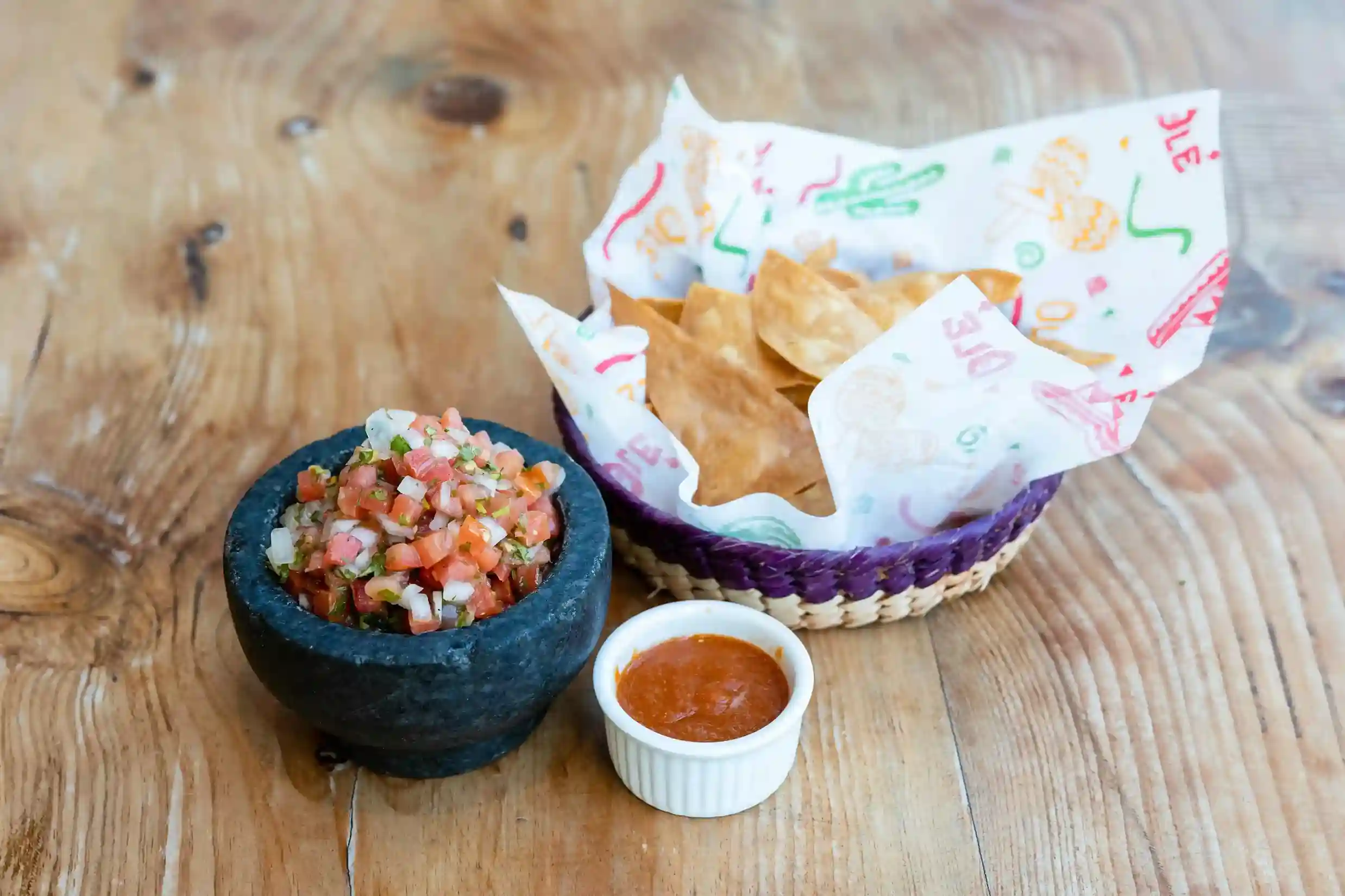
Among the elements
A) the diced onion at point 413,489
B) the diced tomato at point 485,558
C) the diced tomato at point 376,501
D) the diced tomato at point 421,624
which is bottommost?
the diced tomato at point 421,624

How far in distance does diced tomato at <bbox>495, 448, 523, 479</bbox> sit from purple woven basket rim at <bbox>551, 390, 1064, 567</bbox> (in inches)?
6.4

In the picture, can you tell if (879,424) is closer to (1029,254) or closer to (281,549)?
(1029,254)

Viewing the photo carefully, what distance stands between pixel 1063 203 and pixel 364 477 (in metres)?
0.90

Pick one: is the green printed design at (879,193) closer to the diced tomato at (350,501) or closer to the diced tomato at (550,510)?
the diced tomato at (550,510)

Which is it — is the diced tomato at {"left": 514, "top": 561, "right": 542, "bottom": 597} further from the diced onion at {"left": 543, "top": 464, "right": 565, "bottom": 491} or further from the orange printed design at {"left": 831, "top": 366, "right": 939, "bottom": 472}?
the orange printed design at {"left": 831, "top": 366, "right": 939, "bottom": 472}

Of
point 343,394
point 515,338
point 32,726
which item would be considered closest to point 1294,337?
point 515,338

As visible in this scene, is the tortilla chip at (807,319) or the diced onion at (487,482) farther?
the tortilla chip at (807,319)

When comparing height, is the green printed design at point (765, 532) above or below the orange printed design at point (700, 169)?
below

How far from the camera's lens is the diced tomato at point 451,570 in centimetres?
111

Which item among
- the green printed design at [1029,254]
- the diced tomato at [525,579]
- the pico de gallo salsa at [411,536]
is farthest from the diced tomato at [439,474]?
the green printed design at [1029,254]

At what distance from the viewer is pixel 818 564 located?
1309mm

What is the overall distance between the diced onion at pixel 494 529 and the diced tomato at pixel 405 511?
0.06 meters

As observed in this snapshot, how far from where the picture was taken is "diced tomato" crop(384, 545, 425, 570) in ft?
3.63

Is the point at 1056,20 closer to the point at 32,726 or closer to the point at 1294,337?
the point at 1294,337
